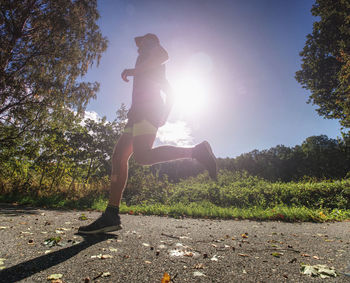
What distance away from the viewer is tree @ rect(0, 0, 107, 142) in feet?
21.5

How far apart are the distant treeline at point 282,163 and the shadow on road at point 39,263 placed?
2144 centimetres

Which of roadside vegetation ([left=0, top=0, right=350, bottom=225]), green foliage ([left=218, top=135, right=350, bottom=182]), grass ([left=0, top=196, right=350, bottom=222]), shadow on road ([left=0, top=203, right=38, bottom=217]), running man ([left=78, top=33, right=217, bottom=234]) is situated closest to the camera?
running man ([left=78, top=33, right=217, bottom=234])

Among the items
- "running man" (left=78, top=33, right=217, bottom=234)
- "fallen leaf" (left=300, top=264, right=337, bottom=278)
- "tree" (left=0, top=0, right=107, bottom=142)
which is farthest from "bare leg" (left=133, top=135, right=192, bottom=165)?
"tree" (left=0, top=0, right=107, bottom=142)

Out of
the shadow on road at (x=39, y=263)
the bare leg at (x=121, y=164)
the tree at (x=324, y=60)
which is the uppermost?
the tree at (x=324, y=60)

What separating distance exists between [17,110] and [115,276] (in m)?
7.77

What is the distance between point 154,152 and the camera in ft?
7.32

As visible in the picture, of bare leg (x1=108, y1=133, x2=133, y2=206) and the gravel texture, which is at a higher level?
bare leg (x1=108, y1=133, x2=133, y2=206)

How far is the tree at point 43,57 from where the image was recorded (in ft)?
21.5

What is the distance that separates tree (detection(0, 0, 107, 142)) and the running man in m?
6.01

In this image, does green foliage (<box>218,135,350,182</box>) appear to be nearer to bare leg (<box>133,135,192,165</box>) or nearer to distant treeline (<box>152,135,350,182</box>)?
distant treeline (<box>152,135,350,182</box>)

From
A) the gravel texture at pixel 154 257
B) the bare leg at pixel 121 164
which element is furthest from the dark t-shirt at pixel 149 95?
the gravel texture at pixel 154 257

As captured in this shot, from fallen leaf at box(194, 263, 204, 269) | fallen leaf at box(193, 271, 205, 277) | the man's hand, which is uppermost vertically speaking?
the man's hand

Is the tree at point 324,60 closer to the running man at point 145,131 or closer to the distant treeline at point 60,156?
the distant treeline at point 60,156

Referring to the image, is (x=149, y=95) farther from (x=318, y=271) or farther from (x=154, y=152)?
(x=318, y=271)
